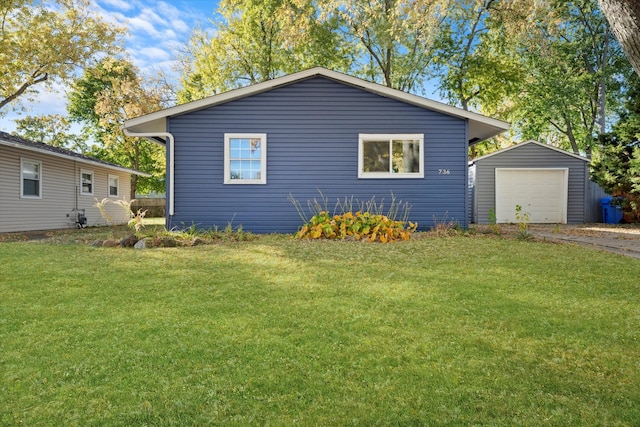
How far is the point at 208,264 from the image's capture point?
5641 mm

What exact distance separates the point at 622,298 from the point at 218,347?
404 cm

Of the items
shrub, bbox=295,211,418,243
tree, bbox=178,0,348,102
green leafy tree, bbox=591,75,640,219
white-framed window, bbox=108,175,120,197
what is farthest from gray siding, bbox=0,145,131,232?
green leafy tree, bbox=591,75,640,219

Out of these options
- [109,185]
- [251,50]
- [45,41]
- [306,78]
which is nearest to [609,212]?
[306,78]

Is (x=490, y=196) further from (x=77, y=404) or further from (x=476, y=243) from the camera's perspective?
(x=77, y=404)

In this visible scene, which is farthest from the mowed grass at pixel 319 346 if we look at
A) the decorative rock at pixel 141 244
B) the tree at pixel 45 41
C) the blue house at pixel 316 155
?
the tree at pixel 45 41

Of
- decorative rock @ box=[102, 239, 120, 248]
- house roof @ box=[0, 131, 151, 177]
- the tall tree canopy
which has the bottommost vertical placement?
decorative rock @ box=[102, 239, 120, 248]

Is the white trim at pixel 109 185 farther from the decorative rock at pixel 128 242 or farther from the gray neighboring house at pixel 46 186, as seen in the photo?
the decorative rock at pixel 128 242

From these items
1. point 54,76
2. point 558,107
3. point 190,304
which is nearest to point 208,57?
point 54,76

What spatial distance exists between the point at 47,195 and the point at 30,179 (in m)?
0.89

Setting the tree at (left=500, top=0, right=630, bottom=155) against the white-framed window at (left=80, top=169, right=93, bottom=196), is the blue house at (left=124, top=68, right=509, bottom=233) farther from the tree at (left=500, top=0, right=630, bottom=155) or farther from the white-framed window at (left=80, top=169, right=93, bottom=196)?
the tree at (left=500, top=0, right=630, bottom=155)

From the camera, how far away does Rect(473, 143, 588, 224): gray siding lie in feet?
51.0

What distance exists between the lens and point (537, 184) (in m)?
15.7

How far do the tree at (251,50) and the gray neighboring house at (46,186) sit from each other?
866 cm

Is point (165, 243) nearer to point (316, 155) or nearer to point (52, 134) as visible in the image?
point (316, 155)
